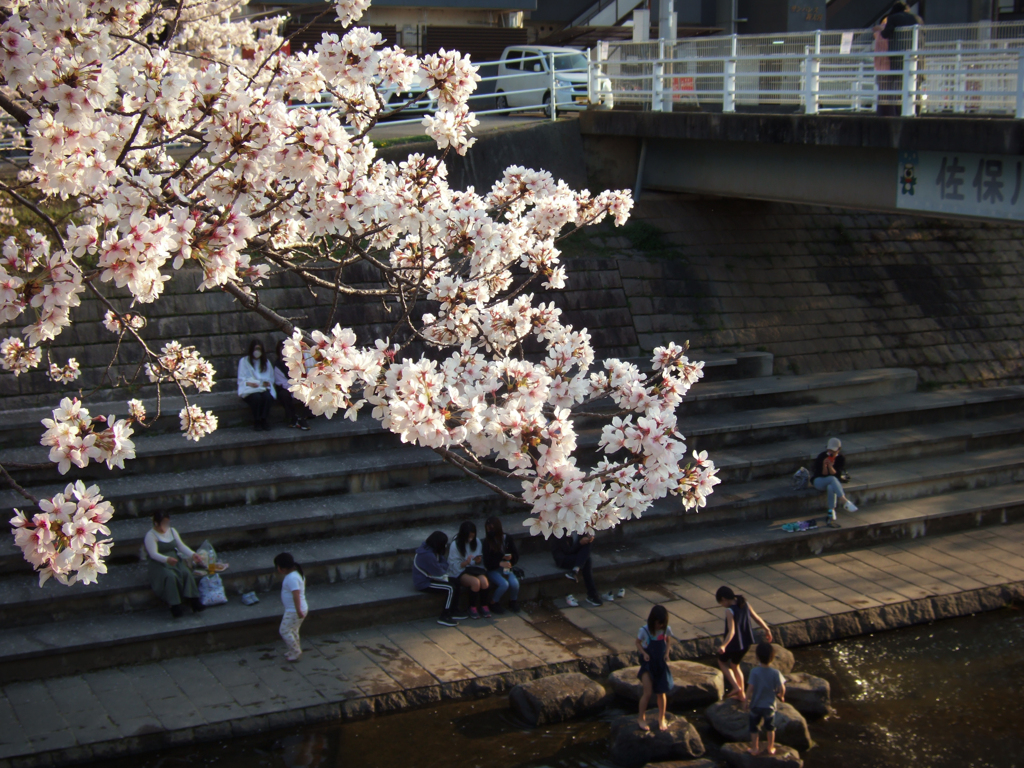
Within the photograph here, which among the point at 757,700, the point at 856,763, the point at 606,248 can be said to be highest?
the point at 606,248

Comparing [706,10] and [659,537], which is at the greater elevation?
[706,10]

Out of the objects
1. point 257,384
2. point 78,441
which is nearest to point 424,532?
point 257,384

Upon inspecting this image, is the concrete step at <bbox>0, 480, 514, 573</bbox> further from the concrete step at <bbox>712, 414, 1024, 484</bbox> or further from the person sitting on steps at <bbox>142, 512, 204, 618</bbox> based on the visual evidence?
the concrete step at <bbox>712, 414, 1024, 484</bbox>

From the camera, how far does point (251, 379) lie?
37.9ft

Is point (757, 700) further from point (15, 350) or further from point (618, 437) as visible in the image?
point (15, 350)

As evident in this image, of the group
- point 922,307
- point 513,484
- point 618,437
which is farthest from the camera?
point 922,307

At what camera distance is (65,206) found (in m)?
13.1

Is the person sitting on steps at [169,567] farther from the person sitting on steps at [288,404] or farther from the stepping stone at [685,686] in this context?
the stepping stone at [685,686]

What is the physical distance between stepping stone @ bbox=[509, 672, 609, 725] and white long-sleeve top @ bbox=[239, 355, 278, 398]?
4.98 m

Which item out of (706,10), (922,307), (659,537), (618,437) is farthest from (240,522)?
(706,10)

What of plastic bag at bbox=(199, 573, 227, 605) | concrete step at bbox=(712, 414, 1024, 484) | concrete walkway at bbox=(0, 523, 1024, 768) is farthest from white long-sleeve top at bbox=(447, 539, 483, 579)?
concrete step at bbox=(712, 414, 1024, 484)

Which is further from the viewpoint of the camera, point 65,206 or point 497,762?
point 65,206

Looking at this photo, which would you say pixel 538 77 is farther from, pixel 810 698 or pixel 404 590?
pixel 810 698

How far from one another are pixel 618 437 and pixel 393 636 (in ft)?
16.7
